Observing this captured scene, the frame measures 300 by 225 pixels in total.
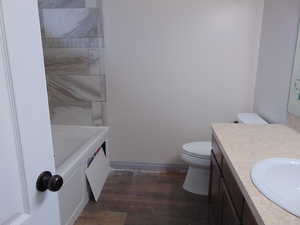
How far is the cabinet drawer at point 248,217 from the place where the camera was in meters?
0.87

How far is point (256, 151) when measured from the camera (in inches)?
51.3

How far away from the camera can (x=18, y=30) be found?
662 mm

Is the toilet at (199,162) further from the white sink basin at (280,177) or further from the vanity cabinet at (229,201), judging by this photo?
the white sink basin at (280,177)

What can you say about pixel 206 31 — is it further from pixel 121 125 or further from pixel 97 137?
pixel 97 137

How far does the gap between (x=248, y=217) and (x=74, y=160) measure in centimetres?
143

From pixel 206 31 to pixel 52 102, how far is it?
6.19 feet

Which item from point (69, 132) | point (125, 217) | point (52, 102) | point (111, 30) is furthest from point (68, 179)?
point (111, 30)

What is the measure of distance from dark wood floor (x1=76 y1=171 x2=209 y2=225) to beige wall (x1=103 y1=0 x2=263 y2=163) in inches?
14.5

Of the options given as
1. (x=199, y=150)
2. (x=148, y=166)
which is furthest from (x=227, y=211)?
(x=148, y=166)

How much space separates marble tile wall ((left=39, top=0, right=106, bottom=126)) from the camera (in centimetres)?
251

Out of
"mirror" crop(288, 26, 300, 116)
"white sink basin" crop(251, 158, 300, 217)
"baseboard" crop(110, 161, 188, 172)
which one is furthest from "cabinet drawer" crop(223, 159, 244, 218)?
"baseboard" crop(110, 161, 188, 172)

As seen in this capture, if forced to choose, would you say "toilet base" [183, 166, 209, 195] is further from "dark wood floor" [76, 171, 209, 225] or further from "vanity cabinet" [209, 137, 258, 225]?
"vanity cabinet" [209, 137, 258, 225]

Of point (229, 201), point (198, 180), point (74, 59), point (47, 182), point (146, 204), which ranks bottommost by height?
point (146, 204)

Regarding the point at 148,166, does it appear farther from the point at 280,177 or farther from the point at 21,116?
the point at 21,116
